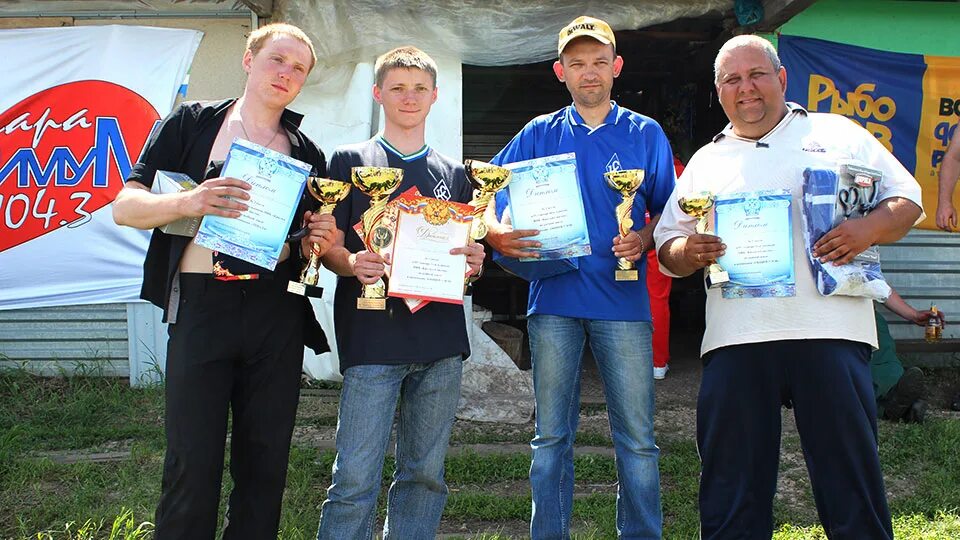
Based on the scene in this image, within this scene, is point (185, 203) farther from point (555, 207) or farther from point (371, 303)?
point (555, 207)

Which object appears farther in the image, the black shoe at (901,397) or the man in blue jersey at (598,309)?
the black shoe at (901,397)

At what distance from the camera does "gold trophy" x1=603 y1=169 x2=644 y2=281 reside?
275 centimetres

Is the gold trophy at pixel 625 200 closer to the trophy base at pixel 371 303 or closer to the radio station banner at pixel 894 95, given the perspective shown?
the trophy base at pixel 371 303

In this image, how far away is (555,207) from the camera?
9.10ft

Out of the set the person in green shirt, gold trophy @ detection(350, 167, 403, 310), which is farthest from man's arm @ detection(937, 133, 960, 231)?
gold trophy @ detection(350, 167, 403, 310)

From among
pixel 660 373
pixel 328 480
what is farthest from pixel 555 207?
pixel 660 373

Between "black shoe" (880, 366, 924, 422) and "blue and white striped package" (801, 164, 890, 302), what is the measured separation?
312 cm

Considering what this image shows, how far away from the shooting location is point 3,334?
19.4 feet

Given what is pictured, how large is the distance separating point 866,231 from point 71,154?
5387 millimetres

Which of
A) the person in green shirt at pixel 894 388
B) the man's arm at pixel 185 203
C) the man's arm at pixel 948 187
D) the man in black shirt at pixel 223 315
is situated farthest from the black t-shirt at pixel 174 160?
the person in green shirt at pixel 894 388

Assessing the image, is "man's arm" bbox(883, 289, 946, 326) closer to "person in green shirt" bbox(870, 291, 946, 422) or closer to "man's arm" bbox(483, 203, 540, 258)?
"person in green shirt" bbox(870, 291, 946, 422)

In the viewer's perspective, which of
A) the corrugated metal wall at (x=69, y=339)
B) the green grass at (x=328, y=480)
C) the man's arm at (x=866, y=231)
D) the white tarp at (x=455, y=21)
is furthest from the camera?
the corrugated metal wall at (x=69, y=339)

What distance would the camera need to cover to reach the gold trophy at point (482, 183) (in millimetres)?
2625

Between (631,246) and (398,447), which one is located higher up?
(631,246)
